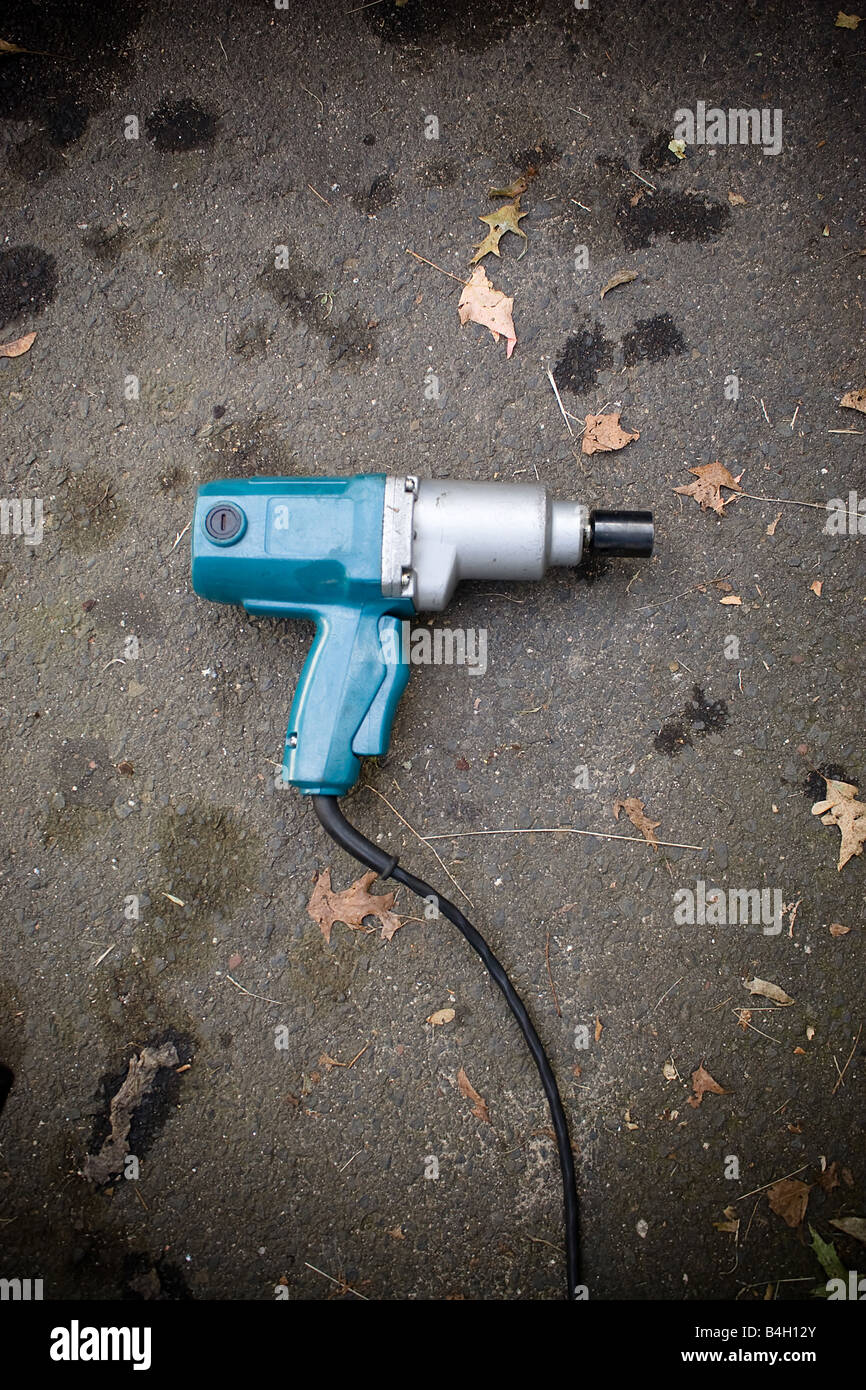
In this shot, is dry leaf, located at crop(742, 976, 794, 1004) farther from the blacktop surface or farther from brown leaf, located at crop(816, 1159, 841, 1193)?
brown leaf, located at crop(816, 1159, 841, 1193)

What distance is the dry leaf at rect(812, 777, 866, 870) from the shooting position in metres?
3.22

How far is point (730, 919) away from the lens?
3.23 meters

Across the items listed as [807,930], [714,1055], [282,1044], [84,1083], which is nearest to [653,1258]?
[714,1055]

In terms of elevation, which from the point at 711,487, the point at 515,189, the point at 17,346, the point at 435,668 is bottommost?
the point at 435,668

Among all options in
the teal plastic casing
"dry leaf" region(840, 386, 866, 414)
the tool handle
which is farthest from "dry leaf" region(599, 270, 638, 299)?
the tool handle

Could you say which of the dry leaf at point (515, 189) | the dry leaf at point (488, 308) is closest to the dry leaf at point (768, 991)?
the dry leaf at point (488, 308)

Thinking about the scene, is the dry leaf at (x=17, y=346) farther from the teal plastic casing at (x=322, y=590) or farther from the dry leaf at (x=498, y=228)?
the dry leaf at (x=498, y=228)

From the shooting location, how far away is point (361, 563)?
285 cm

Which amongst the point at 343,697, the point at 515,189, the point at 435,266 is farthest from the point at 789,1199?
the point at 515,189

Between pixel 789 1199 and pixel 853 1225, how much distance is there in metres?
0.24

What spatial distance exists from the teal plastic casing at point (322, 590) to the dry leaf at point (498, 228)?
44.3 inches

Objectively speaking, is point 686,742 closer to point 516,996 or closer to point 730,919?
point 730,919

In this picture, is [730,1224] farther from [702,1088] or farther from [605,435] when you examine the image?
[605,435]

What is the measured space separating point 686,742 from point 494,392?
1.49m
